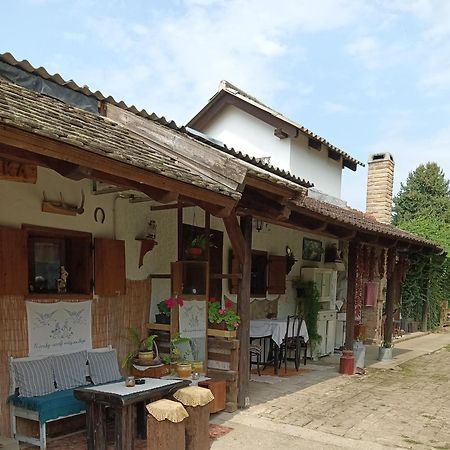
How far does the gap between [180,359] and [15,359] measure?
203 centimetres

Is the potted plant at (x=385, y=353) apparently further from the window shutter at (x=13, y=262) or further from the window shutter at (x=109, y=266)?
the window shutter at (x=13, y=262)

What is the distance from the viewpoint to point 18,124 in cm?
297

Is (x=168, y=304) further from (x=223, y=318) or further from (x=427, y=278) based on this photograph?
(x=427, y=278)

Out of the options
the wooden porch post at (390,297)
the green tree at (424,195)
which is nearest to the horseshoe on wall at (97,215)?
the wooden porch post at (390,297)

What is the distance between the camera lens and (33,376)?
4.83 metres

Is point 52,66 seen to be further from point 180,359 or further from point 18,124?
point 180,359

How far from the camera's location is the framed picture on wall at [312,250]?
10977mm

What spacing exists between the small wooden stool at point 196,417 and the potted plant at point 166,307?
1.74m

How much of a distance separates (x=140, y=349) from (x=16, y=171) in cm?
307

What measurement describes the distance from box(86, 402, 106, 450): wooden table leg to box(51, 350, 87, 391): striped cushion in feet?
2.27

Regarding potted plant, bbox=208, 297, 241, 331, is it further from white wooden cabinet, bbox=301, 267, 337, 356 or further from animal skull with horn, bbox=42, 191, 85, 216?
white wooden cabinet, bbox=301, 267, 337, 356

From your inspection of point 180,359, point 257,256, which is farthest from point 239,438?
point 257,256

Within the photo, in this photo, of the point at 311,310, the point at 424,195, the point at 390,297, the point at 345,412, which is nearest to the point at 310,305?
the point at 311,310

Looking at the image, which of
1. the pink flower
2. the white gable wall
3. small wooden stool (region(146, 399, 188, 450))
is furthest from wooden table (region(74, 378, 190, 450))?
the white gable wall
